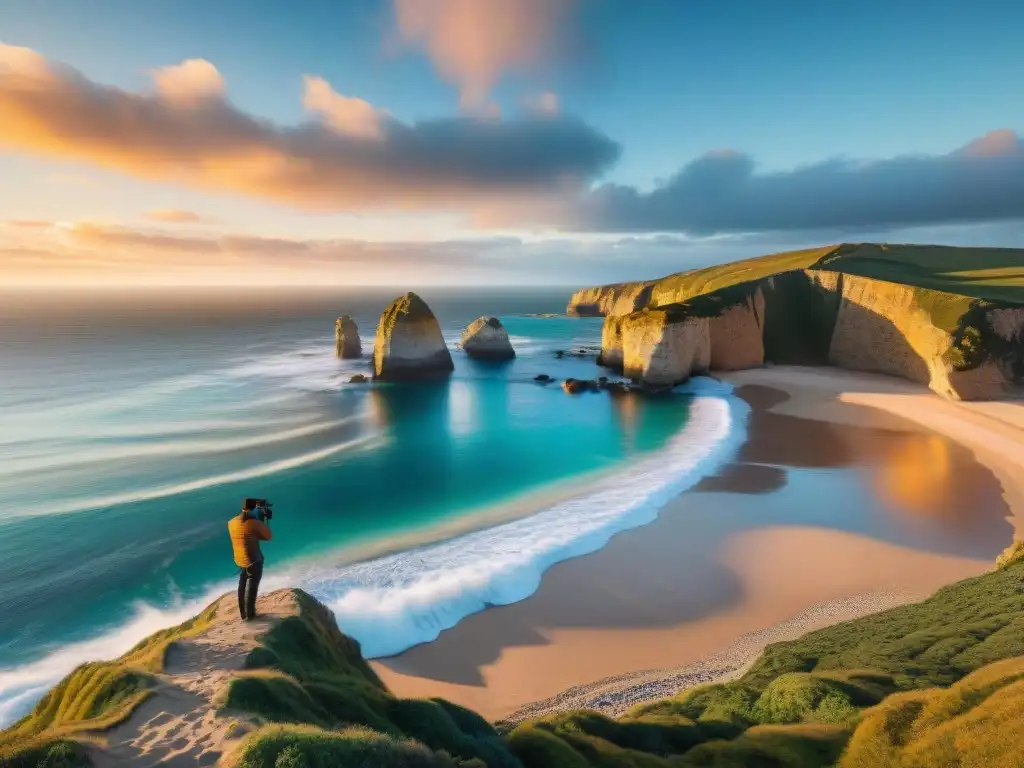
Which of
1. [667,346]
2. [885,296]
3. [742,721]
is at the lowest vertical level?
[742,721]

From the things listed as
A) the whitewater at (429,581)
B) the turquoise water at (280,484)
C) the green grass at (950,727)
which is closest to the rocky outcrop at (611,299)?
the turquoise water at (280,484)

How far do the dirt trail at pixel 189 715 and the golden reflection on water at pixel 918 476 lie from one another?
21870 millimetres

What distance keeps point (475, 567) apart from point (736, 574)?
754 centimetres

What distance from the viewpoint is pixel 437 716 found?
6.04 meters

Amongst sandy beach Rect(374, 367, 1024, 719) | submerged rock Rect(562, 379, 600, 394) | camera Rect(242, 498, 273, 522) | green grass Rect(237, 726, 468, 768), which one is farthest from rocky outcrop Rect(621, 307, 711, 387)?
green grass Rect(237, 726, 468, 768)

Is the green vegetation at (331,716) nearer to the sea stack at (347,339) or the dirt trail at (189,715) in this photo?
the dirt trail at (189,715)

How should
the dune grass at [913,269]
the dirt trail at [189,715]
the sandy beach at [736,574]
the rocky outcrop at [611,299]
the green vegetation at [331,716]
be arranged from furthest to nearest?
the rocky outcrop at [611,299]
the dune grass at [913,269]
the sandy beach at [736,574]
the dirt trail at [189,715]
the green vegetation at [331,716]

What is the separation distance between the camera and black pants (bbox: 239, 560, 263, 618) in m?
7.31

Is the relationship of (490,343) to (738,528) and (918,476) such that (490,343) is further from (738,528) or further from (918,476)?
(738,528)

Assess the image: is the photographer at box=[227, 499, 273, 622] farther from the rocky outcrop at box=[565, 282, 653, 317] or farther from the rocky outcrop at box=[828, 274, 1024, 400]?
the rocky outcrop at box=[565, 282, 653, 317]

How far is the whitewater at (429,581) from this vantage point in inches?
467

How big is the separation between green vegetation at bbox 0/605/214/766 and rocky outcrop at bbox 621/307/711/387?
40402mm

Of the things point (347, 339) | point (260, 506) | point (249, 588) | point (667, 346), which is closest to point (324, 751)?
point (249, 588)

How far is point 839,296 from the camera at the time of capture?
4916 centimetres
